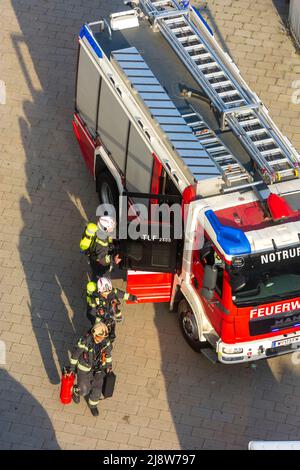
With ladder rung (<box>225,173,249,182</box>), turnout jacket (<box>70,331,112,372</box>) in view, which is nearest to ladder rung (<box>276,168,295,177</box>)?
ladder rung (<box>225,173,249,182</box>)

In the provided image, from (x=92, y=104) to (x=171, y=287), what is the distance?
327cm

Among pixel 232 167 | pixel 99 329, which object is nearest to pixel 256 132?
pixel 232 167

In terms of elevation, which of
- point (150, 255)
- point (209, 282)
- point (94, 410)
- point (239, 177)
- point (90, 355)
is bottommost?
point (94, 410)

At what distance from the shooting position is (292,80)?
19.9 meters

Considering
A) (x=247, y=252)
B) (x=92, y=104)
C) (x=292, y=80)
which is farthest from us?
(x=292, y=80)

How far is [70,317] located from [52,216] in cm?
207

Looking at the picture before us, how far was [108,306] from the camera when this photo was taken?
15.0 m

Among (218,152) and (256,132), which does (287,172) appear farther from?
(218,152)

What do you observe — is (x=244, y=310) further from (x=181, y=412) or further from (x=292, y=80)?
(x=292, y=80)

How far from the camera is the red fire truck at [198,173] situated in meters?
14.4

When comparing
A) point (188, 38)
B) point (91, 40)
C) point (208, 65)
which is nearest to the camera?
point (208, 65)

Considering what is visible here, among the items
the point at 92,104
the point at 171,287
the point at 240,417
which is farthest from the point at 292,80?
the point at 240,417

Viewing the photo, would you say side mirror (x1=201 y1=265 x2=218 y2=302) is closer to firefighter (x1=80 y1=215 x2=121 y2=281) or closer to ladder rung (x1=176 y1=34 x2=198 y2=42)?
firefighter (x1=80 y1=215 x2=121 y2=281)

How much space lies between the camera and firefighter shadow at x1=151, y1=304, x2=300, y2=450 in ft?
49.2
